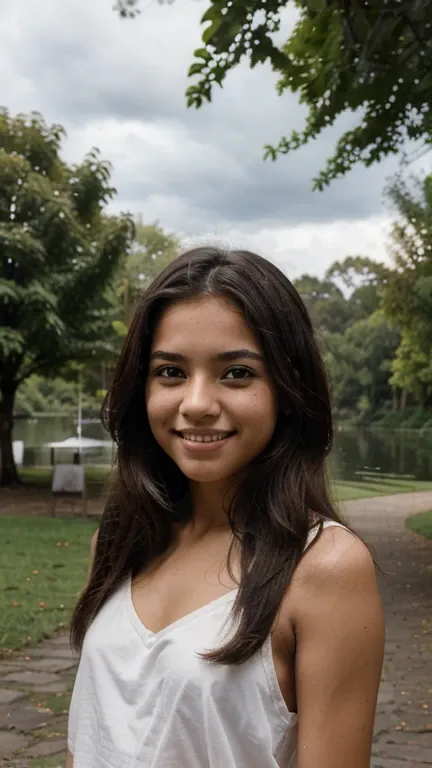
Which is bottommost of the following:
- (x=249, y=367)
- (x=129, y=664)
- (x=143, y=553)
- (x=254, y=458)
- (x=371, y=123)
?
(x=129, y=664)

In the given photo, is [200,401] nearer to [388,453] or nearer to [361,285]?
[388,453]

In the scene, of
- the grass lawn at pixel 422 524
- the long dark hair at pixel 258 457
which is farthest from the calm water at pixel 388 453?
the long dark hair at pixel 258 457

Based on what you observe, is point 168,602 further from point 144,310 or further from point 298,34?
point 298,34

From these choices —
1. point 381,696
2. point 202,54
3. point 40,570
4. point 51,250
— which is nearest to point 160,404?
point 202,54

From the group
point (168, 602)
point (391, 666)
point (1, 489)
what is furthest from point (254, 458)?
point (1, 489)

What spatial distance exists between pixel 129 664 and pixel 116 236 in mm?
12232

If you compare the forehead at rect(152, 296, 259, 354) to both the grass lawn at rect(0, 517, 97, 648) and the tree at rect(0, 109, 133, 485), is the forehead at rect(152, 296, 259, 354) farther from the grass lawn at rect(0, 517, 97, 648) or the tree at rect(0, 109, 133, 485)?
the tree at rect(0, 109, 133, 485)

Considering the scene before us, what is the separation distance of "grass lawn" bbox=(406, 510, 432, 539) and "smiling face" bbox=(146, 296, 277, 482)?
9537 millimetres

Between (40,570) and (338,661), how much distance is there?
6.83 m

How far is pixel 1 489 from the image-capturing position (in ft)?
47.1

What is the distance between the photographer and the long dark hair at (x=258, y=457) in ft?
3.82

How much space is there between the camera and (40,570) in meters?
7.54

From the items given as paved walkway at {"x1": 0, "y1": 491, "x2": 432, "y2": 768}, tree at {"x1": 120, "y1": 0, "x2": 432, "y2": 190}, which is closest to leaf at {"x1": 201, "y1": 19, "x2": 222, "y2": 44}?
tree at {"x1": 120, "y1": 0, "x2": 432, "y2": 190}

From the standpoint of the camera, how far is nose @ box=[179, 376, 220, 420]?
48.5 inches
